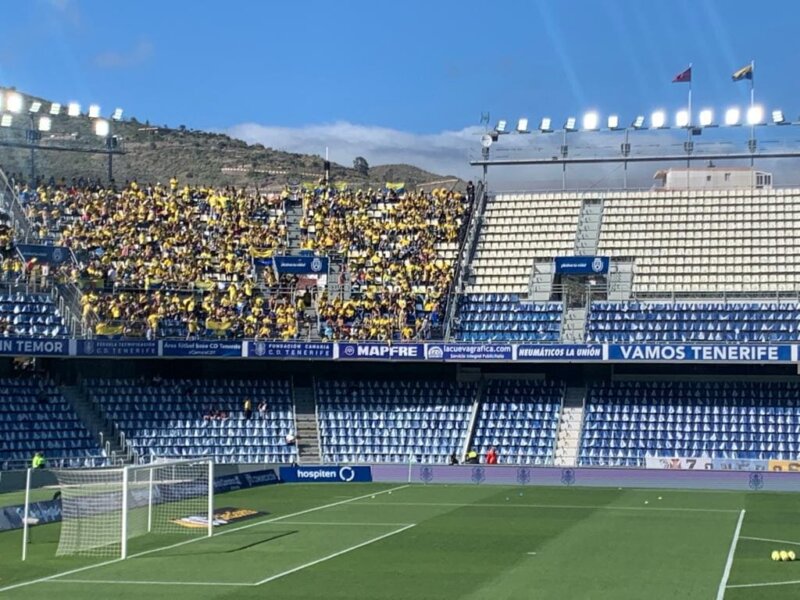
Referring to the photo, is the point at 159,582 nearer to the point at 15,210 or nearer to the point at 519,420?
the point at 519,420

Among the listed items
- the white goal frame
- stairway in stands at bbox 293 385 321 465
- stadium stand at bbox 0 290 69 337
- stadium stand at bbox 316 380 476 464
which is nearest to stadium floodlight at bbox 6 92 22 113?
stadium stand at bbox 0 290 69 337

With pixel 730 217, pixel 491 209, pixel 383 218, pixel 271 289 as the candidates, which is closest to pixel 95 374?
pixel 271 289

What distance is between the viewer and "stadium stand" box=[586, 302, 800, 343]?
2172 inches

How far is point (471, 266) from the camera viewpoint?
6228cm

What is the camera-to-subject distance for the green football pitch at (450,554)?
24.8 meters

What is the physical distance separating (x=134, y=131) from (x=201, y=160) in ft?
47.0

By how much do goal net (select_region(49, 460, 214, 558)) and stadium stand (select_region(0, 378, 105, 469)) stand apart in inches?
460

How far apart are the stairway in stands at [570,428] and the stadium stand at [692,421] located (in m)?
0.30

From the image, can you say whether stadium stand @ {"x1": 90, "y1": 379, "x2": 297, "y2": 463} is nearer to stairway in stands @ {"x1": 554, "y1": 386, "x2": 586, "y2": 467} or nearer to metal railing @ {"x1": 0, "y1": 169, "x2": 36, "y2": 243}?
metal railing @ {"x1": 0, "y1": 169, "x2": 36, "y2": 243}

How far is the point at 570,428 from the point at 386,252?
43.5ft

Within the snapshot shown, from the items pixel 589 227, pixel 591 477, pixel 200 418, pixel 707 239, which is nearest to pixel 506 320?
pixel 589 227

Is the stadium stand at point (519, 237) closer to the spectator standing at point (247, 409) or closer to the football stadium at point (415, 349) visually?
the football stadium at point (415, 349)

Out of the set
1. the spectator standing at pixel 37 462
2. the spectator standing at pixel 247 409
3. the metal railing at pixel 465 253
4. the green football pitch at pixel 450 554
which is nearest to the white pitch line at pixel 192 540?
the green football pitch at pixel 450 554

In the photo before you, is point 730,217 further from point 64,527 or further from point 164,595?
point 164,595
